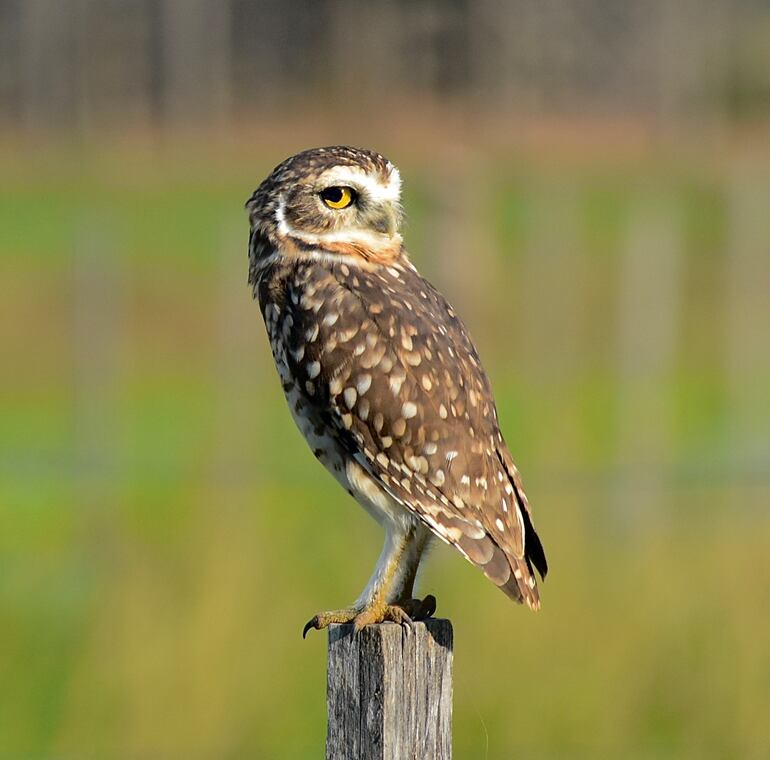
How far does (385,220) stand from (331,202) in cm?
15

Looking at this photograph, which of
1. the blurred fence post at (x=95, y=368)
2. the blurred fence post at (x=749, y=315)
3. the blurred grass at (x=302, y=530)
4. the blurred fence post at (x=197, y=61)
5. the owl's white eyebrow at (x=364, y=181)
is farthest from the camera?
the blurred fence post at (x=197, y=61)

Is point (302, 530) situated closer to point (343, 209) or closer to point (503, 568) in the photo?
point (343, 209)

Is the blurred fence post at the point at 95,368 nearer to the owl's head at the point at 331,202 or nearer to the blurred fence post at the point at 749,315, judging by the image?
the blurred fence post at the point at 749,315

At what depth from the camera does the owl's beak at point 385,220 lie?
4.62 m

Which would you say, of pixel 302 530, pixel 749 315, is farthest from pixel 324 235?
pixel 749 315

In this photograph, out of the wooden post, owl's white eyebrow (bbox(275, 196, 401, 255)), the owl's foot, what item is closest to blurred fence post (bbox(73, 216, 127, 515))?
owl's white eyebrow (bbox(275, 196, 401, 255))

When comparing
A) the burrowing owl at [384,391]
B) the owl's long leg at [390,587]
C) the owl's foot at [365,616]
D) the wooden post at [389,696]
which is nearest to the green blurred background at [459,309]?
the owl's long leg at [390,587]

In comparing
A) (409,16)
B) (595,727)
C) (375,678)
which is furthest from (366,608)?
(409,16)

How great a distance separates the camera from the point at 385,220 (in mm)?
4637

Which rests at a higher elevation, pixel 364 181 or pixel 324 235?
pixel 364 181

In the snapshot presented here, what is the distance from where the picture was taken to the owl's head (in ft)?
14.9

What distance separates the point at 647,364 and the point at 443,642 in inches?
437

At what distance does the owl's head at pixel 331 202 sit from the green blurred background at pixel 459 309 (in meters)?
2.77

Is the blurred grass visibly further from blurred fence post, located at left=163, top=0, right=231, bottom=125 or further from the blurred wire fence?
the blurred wire fence
